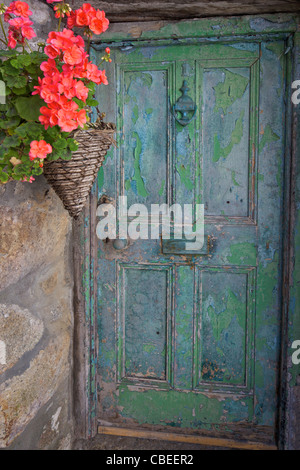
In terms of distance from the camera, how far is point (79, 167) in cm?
143

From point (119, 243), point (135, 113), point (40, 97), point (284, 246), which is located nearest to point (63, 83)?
point (40, 97)

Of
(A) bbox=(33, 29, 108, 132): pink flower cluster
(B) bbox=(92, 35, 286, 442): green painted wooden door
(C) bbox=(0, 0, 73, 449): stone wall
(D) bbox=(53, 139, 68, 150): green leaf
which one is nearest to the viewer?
(A) bbox=(33, 29, 108, 132): pink flower cluster

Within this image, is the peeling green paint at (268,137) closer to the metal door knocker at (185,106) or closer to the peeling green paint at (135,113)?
the metal door knocker at (185,106)

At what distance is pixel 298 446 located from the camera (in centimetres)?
207

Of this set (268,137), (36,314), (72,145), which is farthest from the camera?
(268,137)

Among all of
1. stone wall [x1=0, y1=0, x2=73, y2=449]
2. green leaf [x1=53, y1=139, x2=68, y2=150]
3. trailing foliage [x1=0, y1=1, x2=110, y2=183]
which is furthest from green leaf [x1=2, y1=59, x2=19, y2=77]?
stone wall [x1=0, y1=0, x2=73, y2=449]

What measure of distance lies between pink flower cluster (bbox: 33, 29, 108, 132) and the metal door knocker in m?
0.85

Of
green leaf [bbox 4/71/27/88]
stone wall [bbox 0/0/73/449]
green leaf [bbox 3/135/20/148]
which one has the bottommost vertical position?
stone wall [bbox 0/0/73/449]

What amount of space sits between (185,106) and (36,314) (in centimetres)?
125

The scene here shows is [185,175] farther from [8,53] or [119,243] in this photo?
[8,53]

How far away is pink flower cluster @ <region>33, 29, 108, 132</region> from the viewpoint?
1.20 m

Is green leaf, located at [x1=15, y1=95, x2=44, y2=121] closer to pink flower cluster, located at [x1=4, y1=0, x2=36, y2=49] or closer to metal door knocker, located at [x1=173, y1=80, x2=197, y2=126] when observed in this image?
pink flower cluster, located at [x1=4, y1=0, x2=36, y2=49]

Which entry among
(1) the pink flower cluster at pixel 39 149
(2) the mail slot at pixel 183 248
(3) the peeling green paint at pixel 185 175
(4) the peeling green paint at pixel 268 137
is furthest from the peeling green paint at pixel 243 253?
(1) the pink flower cluster at pixel 39 149

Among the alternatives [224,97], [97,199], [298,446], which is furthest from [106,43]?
[298,446]
